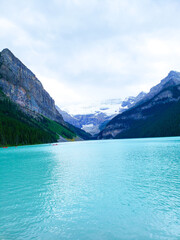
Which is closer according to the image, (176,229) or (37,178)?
(176,229)

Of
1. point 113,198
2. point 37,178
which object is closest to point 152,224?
point 113,198

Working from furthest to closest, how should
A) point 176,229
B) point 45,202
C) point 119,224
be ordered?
1. point 45,202
2. point 119,224
3. point 176,229

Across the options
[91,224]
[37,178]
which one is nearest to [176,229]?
[91,224]

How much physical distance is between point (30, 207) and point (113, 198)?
855 centimetres

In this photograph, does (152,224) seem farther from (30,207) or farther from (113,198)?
(30,207)

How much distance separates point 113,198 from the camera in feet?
65.5

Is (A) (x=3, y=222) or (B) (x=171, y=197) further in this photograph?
(B) (x=171, y=197)

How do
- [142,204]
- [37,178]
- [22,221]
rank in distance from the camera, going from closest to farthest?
[22,221] < [142,204] < [37,178]

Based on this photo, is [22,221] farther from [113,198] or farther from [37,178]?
[37,178]

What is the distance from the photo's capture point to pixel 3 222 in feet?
48.7

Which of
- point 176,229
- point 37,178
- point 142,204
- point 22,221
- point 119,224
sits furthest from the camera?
point 37,178

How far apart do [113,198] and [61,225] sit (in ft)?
24.3

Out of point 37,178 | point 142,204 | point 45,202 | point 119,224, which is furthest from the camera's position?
point 37,178

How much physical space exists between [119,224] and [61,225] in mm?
4448
